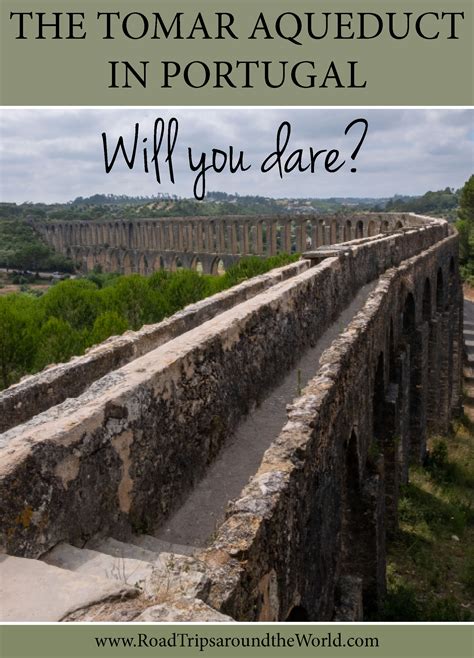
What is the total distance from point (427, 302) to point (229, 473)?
13.5m

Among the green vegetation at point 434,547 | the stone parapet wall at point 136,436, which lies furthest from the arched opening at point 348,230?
the stone parapet wall at point 136,436

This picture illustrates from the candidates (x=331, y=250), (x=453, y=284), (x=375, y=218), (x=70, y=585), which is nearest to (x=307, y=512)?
(x=70, y=585)

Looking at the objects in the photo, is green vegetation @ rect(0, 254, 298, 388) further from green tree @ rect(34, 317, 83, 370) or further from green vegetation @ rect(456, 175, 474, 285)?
green vegetation @ rect(456, 175, 474, 285)

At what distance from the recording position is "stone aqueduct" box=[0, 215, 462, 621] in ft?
10.8

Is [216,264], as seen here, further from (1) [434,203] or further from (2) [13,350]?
(1) [434,203]

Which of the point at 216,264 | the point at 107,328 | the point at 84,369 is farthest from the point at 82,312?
the point at 216,264

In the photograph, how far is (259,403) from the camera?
6.84 metres

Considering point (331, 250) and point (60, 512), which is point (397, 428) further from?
point (60, 512)

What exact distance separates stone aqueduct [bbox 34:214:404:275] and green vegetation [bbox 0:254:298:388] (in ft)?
37.3

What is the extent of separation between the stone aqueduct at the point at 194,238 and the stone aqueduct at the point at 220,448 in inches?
974

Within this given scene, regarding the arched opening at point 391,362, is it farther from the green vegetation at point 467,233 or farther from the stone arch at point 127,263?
the stone arch at point 127,263

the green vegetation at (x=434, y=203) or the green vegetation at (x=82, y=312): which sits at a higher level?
the green vegetation at (x=434, y=203)

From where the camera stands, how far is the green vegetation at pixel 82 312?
706 inches

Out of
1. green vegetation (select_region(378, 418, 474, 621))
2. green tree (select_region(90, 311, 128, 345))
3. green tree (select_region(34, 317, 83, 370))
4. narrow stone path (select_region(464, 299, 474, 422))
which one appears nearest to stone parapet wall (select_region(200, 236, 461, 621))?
green vegetation (select_region(378, 418, 474, 621))
